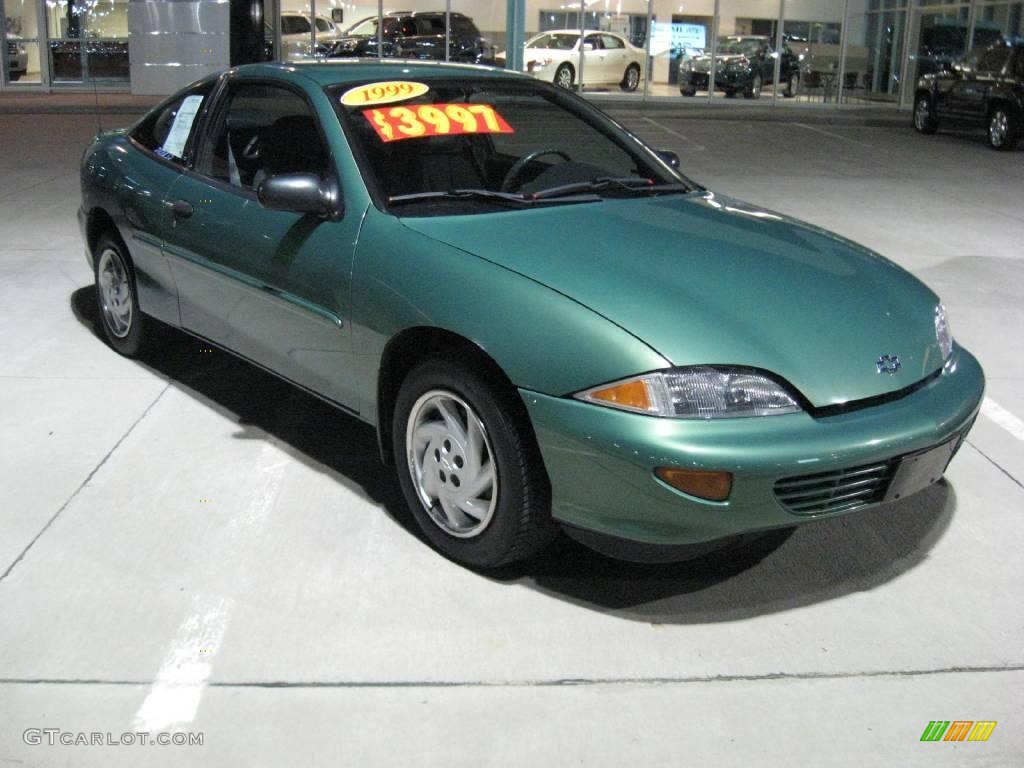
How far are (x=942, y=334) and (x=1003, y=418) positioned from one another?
1.59m

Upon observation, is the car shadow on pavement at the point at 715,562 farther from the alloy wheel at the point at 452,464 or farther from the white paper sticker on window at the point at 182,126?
the white paper sticker on window at the point at 182,126

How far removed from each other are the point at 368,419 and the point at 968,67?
15866mm

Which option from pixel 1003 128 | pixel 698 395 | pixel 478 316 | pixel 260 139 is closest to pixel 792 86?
pixel 1003 128

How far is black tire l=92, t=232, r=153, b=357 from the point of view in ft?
17.9

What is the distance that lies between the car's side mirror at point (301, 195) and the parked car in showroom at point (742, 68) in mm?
23551

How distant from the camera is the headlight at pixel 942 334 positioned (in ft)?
12.2

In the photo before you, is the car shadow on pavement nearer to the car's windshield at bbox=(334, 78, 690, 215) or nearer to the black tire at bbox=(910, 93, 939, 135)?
the car's windshield at bbox=(334, 78, 690, 215)

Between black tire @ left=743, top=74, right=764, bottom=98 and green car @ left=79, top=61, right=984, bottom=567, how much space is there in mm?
22401

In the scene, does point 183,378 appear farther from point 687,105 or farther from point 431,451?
point 687,105

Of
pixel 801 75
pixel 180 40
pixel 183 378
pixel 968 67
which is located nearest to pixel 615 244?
pixel 183 378

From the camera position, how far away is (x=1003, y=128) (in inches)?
638

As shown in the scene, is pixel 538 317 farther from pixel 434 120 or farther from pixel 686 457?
pixel 434 120

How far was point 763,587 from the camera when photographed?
11.8ft

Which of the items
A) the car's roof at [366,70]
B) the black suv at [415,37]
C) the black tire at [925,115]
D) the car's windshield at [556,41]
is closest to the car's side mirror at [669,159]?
the car's roof at [366,70]
